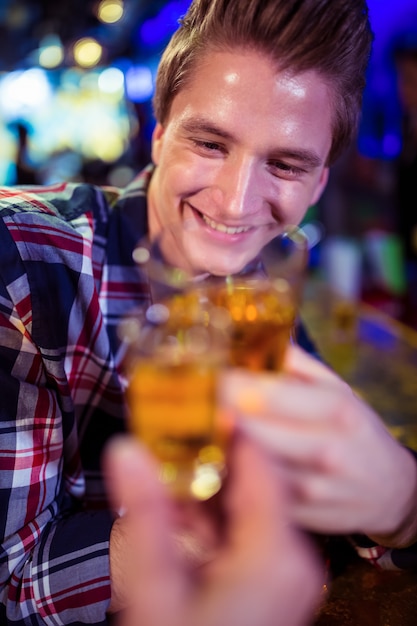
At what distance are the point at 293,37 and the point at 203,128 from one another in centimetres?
27

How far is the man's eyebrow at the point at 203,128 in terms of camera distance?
1.29 metres

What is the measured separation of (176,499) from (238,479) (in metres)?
0.09

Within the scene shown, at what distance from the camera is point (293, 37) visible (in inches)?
49.6

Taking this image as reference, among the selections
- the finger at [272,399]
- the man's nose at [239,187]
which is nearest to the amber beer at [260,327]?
the finger at [272,399]

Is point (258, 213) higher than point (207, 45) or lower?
lower

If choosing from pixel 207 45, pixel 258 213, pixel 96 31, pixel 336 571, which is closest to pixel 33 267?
pixel 258 213

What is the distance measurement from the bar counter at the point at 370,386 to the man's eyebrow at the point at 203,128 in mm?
942

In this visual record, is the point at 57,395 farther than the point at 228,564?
Yes

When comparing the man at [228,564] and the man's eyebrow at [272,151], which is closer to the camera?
the man at [228,564]

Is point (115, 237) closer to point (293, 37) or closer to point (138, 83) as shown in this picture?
point (293, 37)

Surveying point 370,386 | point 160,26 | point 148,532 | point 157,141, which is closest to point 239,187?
point 157,141

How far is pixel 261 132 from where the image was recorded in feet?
4.17

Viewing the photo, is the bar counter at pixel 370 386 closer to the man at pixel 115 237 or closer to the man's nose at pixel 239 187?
the man at pixel 115 237

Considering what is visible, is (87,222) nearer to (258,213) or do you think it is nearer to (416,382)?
(258,213)
